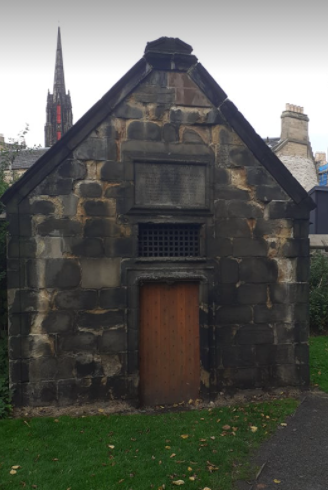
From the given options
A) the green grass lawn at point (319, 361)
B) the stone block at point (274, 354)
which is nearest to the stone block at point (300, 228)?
the stone block at point (274, 354)

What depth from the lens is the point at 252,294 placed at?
26.9ft

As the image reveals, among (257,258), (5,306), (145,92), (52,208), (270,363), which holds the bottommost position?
(270,363)

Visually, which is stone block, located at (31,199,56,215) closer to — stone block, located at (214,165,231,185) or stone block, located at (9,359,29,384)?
stone block, located at (9,359,29,384)

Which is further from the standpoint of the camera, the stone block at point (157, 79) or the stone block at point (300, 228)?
the stone block at point (300, 228)

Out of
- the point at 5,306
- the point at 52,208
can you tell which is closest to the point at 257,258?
the point at 52,208

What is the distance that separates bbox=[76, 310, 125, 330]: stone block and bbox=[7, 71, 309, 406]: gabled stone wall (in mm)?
19

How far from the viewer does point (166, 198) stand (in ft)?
25.5

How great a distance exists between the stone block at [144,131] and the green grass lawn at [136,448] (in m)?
5.11

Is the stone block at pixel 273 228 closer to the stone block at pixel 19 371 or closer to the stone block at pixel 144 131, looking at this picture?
the stone block at pixel 144 131

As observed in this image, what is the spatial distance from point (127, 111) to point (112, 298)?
3.50 meters

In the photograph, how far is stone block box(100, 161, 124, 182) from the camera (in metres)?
7.52

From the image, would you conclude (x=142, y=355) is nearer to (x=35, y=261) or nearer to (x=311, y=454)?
(x=35, y=261)

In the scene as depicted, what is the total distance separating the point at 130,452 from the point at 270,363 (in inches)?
139

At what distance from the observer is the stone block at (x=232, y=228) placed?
8000 millimetres
